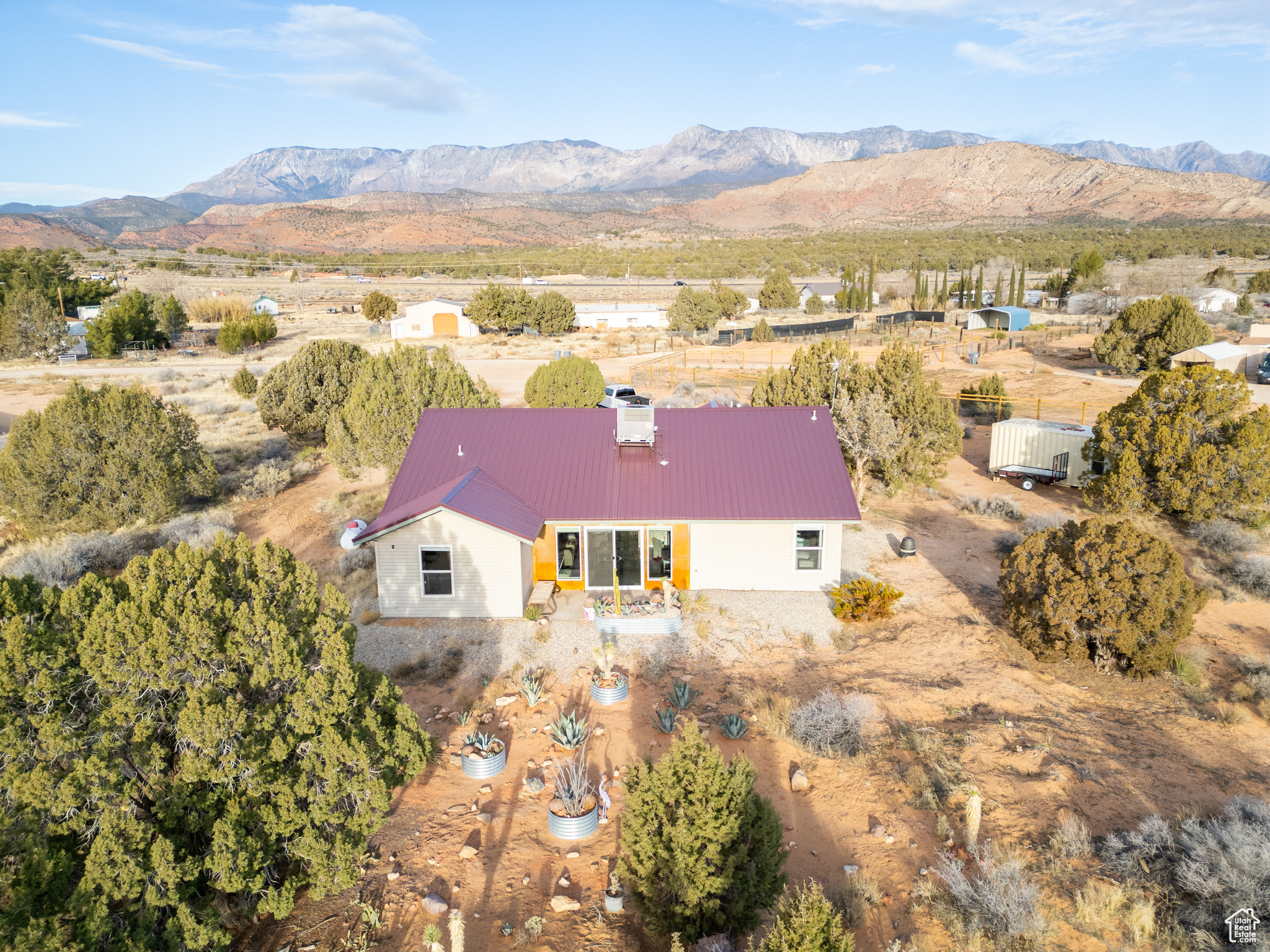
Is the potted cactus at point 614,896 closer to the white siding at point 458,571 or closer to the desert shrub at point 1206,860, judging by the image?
the desert shrub at point 1206,860

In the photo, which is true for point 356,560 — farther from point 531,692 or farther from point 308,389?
point 308,389

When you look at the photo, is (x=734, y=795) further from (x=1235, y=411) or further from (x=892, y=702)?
(x=1235, y=411)

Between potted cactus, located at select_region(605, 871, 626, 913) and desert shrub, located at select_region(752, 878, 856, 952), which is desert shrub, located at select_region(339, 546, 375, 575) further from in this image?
desert shrub, located at select_region(752, 878, 856, 952)

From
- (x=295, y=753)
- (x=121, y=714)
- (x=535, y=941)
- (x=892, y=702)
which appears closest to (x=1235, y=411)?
(x=892, y=702)

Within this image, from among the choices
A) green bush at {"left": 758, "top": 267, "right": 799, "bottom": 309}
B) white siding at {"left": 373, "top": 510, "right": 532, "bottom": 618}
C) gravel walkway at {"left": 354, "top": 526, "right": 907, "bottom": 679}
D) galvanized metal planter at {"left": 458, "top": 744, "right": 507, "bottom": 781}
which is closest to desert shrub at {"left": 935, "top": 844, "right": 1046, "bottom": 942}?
galvanized metal planter at {"left": 458, "top": 744, "right": 507, "bottom": 781}

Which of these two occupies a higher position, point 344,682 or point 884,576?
point 344,682
